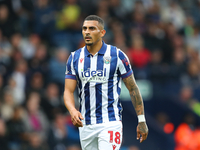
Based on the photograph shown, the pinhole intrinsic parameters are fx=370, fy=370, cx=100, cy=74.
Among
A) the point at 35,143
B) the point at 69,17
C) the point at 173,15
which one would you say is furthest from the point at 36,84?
the point at 173,15

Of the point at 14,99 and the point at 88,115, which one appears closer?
the point at 88,115

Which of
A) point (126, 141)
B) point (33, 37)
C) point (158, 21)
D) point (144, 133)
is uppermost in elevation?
point (158, 21)

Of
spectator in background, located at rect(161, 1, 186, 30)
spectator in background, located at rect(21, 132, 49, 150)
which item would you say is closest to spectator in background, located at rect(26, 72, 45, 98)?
spectator in background, located at rect(21, 132, 49, 150)

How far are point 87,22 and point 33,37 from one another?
6153 mm

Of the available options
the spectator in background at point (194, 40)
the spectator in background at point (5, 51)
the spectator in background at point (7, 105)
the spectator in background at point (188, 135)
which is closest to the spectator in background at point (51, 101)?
the spectator in background at point (7, 105)

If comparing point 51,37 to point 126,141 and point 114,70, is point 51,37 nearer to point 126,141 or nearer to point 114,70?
point 126,141

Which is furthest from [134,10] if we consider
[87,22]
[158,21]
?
[87,22]

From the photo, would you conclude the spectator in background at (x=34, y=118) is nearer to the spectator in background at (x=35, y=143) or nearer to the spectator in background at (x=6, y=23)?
the spectator in background at (x=35, y=143)

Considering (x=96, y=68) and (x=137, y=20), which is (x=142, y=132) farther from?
(x=137, y=20)

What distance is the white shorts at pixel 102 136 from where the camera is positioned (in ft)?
17.2

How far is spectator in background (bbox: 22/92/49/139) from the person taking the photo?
30.4ft

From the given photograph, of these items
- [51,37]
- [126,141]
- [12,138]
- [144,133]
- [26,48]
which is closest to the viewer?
[144,133]

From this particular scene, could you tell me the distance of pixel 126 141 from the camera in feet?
33.6

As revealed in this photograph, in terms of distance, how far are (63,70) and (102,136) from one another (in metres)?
6.28
